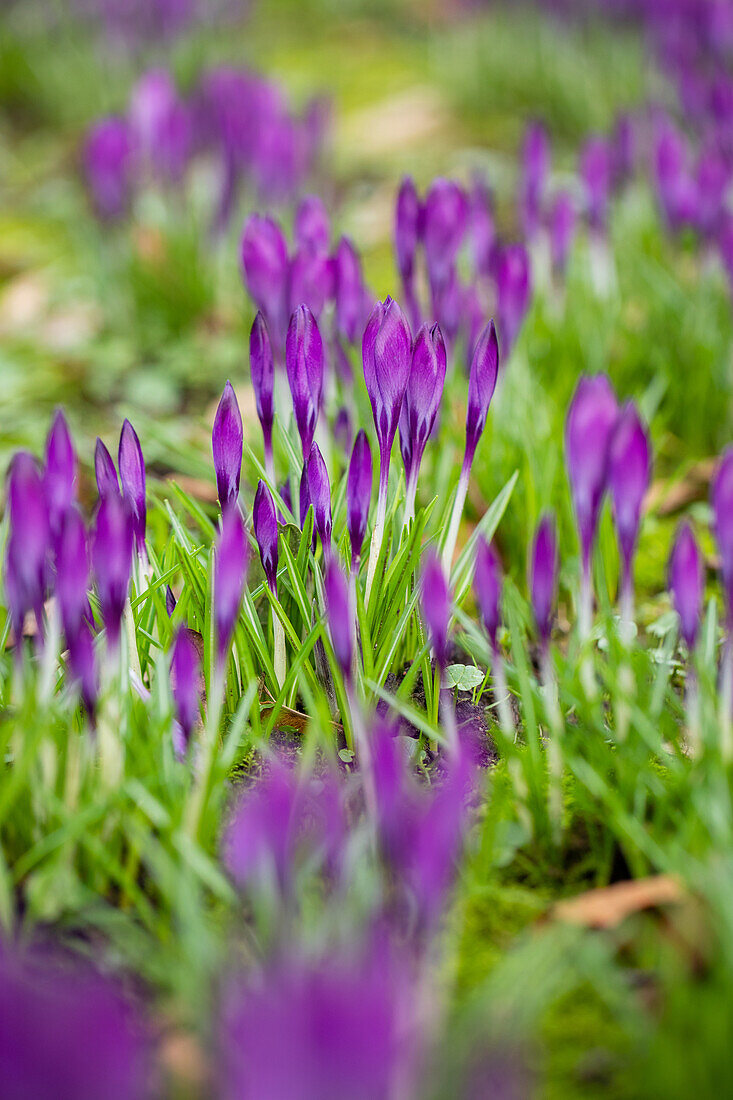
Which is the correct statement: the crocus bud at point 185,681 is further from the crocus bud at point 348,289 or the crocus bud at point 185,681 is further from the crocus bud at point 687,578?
the crocus bud at point 348,289

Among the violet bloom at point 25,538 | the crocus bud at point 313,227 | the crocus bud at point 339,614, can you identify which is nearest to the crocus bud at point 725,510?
the crocus bud at point 339,614

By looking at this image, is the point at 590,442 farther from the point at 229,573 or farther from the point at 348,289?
the point at 348,289

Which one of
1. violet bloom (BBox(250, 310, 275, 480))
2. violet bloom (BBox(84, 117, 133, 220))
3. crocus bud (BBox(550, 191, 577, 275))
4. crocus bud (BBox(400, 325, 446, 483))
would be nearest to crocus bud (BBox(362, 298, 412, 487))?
crocus bud (BBox(400, 325, 446, 483))

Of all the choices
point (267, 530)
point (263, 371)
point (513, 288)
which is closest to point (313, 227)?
point (513, 288)

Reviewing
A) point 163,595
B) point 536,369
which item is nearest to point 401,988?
point 163,595

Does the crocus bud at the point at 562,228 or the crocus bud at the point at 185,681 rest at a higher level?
the crocus bud at the point at 562,228

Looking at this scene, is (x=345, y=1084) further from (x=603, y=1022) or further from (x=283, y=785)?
(x=603, y=1022)
